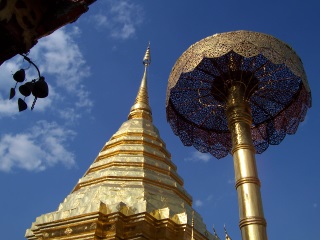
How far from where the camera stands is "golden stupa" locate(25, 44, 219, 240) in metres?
12.2

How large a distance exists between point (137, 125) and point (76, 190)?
376 centimetres

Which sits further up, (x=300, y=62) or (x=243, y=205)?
(x=300, y=62)

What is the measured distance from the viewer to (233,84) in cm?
1020

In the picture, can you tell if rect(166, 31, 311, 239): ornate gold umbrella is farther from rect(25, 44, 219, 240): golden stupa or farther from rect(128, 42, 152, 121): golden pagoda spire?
rect(128, 42, 152, 121): golden pagoda spire

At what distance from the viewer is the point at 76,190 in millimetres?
15258

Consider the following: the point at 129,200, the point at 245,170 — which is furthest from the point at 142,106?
the point at 245,170

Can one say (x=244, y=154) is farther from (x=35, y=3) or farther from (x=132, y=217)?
(x=35, y=3)

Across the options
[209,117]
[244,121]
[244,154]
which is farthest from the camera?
[209,117]

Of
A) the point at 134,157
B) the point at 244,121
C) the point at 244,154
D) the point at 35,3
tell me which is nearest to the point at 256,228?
the point at 244,154

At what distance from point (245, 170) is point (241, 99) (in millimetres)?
1915

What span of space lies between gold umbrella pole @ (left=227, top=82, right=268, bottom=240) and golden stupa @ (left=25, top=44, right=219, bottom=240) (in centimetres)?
240

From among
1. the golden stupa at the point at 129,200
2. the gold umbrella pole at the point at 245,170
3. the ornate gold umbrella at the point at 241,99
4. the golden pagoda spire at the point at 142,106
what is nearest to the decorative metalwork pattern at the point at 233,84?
the ornate gold umbrella at the point at 241,99

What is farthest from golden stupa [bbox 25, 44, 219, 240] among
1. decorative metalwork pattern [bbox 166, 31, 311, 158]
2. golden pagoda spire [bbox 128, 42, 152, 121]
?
decorative metalwork pattern [bbox 166, 31, 311, 158]

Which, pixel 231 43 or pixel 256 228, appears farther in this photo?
pixel 231 43
